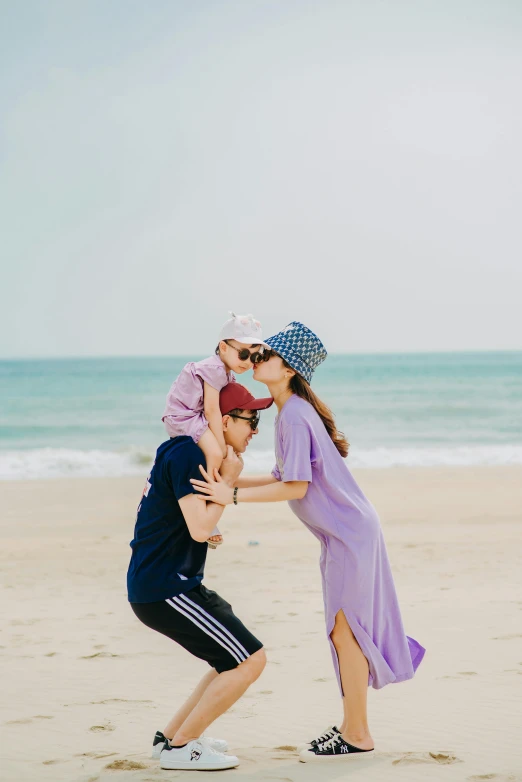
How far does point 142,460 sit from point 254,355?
18366mm

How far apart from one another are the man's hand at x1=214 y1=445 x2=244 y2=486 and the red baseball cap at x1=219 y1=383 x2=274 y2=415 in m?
0.20

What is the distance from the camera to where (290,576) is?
8.91 meters

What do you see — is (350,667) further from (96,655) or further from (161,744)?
(96,655)

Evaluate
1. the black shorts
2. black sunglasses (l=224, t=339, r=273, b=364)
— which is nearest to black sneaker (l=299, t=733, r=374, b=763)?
the black shorts

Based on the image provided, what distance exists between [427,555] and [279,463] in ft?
20.6

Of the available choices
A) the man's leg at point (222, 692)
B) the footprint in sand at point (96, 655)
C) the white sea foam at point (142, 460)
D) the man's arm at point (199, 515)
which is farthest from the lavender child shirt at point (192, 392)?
the white sea foam at point (142, 460)

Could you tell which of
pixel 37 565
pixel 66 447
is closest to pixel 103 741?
pixel 37 565

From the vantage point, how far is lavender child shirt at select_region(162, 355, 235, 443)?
4.15 meters

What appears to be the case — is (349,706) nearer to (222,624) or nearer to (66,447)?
(222,624)

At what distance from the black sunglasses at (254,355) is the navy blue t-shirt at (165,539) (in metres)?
0.57

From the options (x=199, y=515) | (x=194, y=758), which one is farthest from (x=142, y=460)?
(x=199, y=515)

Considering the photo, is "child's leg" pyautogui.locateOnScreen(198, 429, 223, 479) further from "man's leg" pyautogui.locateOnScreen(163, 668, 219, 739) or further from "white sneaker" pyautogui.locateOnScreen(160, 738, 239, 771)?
"white sneaker" pyautogui.locateOnScreen(160, 738, 239, 771)

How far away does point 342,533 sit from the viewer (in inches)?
158

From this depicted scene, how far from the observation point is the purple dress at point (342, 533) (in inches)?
158
